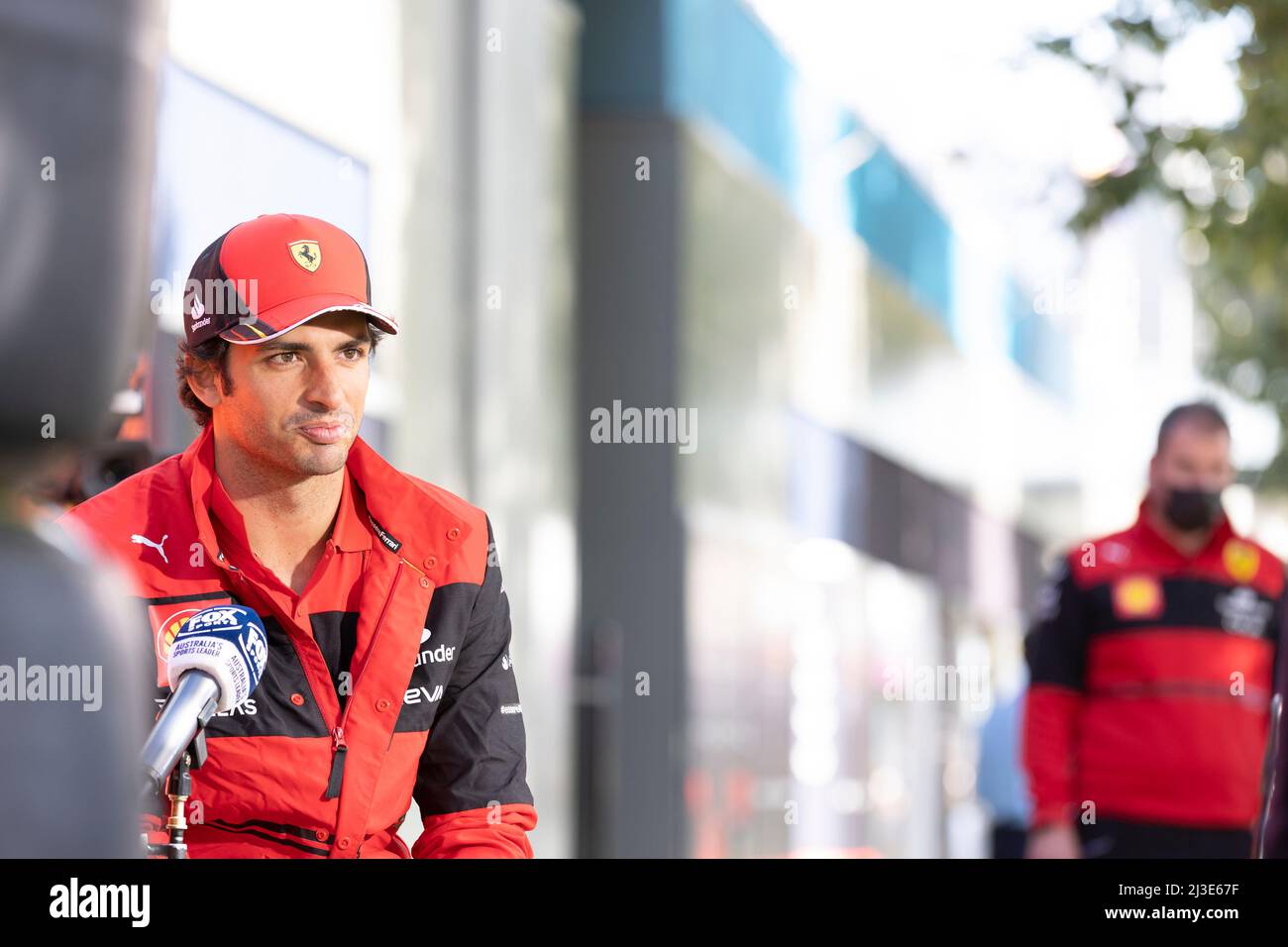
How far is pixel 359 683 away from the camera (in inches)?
84.7

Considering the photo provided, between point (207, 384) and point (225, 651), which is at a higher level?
point (207, 384)

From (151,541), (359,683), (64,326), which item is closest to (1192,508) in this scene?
(359,683)

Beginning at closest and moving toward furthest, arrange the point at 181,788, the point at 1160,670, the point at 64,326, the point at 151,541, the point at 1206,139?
the point at 64,326 → the point at 181,788 → the point at 151,541 → the point at 1160,670 → the point at 1206,139

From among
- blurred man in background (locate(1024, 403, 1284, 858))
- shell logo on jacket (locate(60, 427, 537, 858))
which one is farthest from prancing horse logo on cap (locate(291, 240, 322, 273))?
blurred man in background (locate(1024, 403, 1284, 858))

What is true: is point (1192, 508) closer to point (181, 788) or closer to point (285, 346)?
point (285, 346)

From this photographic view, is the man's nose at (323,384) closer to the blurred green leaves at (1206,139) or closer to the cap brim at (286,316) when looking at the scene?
the cap brim at (286,316)

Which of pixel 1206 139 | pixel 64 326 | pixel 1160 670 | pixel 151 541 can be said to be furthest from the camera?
pixel 1206 139

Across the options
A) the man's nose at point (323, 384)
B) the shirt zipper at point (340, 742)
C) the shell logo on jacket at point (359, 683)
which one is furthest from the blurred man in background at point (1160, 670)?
the man's nose at point (323, 384)

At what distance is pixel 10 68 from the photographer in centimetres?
94

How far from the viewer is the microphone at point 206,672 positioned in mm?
1751

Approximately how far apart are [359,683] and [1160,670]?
267cm

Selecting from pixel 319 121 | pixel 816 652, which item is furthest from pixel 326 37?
pixel 816 652

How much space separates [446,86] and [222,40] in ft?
6.37
